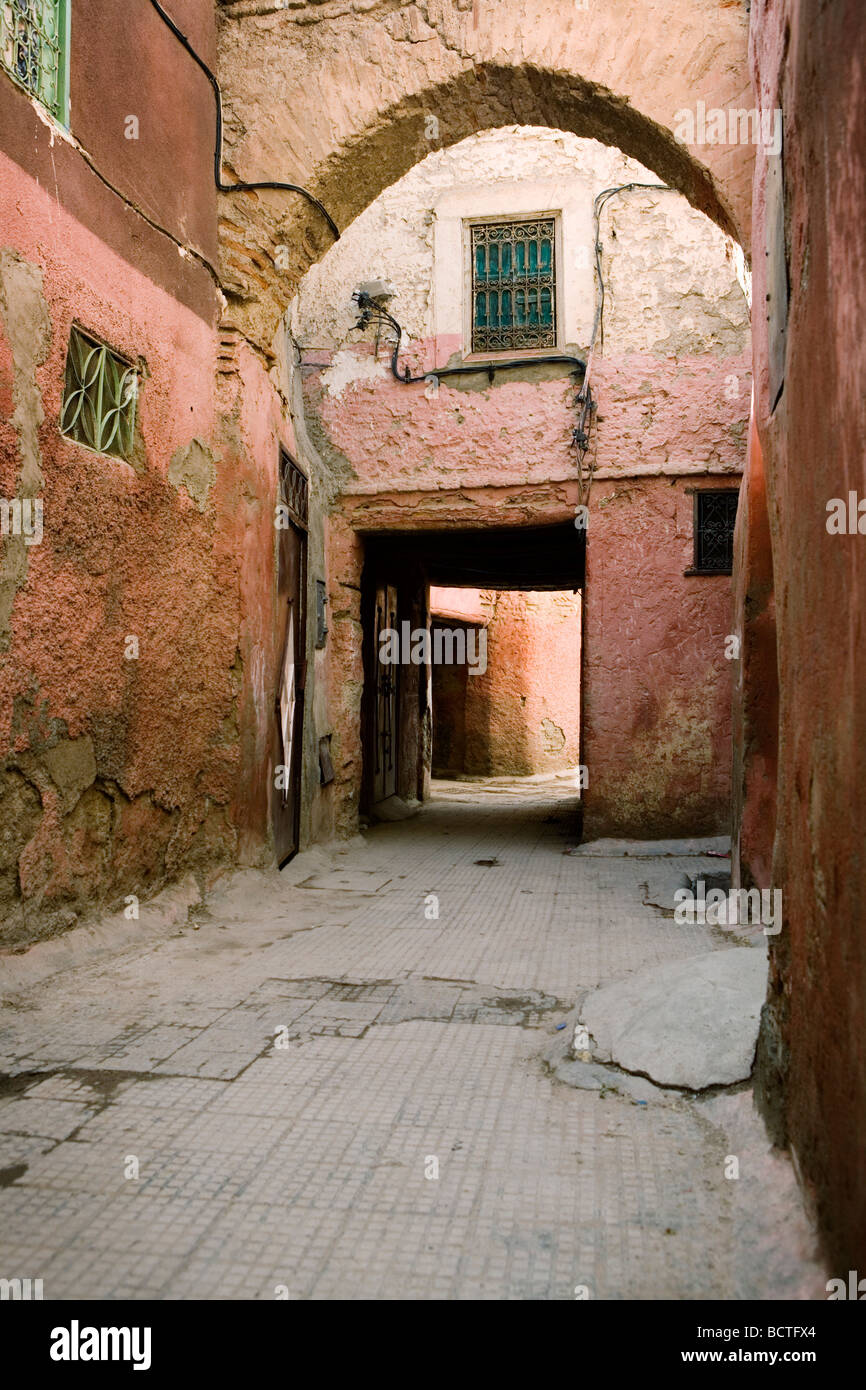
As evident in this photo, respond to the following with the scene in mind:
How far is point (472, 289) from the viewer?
7773 mm

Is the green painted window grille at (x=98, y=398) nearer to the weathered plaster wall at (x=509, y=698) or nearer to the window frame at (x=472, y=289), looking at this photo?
the window frame at (x=472, y=289)

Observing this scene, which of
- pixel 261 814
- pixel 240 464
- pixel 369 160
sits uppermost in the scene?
pixel 369 160

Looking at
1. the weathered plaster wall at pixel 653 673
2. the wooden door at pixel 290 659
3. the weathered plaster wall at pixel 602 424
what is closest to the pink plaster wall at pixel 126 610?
the wooden door at pixel 290 659

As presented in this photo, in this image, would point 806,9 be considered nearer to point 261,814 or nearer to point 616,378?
point 261,814

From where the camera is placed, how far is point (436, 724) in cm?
1647

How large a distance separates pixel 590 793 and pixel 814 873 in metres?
5.60

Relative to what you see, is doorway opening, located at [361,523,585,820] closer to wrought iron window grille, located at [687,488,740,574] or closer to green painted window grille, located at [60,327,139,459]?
wrought iron window grille, located at [687,488,740,574]

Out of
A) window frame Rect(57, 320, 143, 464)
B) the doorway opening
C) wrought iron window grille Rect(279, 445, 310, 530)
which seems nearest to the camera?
window frame Rect(57, 320, 143, 464)

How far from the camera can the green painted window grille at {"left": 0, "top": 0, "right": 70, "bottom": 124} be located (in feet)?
11.3

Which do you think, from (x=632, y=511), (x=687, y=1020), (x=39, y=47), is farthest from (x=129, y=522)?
(x=632, y=511)

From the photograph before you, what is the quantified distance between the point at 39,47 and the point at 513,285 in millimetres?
4729

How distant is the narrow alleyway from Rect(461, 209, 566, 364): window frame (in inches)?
199

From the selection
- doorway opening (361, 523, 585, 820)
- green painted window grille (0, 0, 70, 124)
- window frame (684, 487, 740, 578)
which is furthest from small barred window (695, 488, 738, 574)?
green painted window grille (0, 0, 70, 124)
